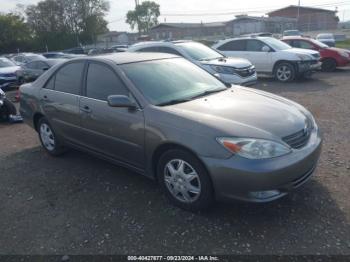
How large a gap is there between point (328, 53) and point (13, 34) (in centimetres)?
4321

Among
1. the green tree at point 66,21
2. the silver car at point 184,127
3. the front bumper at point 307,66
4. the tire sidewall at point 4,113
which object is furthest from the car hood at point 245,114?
the green tree at point 66,21

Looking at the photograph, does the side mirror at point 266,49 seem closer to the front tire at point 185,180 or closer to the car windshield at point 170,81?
the car windshield at point 170,81

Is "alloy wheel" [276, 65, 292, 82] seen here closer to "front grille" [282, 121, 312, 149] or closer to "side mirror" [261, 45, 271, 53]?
"side mirror" [261, 45, 271, 53]

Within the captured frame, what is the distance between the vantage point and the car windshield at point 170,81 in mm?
3904

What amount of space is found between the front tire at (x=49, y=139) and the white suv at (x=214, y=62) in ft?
16.8

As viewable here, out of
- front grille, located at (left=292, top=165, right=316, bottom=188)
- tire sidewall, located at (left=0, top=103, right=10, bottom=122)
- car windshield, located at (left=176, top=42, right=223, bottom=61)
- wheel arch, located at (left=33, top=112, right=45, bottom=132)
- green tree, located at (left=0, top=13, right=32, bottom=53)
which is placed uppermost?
green tree, located at (left=0, top=13, right=32, bottom=53)

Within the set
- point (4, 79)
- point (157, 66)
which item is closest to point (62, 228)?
point (157, 66)

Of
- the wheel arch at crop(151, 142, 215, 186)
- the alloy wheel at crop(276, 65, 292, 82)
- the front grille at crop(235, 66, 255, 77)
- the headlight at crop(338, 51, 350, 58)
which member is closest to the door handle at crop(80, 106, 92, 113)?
the wheel arch at crop(151, 142, 215, 186)

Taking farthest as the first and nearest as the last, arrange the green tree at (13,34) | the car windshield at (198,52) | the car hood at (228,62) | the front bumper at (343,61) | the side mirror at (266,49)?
the green tree at (13,34) < the front bumper at (343,61) < the side mirror at (266,49) < the car windshield at (198,52) < the car hood at (228,62)

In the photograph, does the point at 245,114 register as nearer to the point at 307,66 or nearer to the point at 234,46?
the point at 307,66

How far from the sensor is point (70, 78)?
485cm

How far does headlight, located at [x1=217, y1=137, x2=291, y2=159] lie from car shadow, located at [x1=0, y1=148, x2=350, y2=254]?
49cm

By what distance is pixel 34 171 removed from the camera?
502cm

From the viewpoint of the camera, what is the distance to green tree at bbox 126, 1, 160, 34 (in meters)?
73.4
